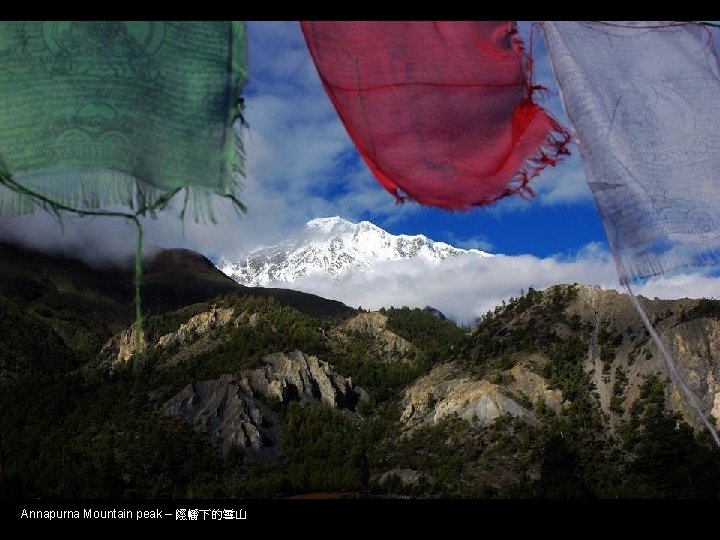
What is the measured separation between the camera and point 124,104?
2744 mm

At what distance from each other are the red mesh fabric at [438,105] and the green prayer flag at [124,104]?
0.47 m

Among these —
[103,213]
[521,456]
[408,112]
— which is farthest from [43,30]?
[521,456]

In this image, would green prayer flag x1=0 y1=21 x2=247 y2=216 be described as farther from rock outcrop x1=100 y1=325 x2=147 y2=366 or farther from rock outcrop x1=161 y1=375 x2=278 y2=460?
rock outcrop x1=100 y1=325 x2=147 y2=366

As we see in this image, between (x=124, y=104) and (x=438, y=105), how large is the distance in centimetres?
131

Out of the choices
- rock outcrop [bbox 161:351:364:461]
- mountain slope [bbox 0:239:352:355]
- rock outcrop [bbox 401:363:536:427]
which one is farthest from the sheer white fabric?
mountain slope [bbox 0:239:352:355]

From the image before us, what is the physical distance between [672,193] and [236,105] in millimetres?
1951

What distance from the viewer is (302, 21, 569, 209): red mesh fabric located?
9.46 ft

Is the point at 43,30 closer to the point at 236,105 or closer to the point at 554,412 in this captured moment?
the point at 236,105

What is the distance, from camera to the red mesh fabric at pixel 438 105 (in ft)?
9.46

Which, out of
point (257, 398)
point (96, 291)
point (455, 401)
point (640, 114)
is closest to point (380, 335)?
point (257, 398)

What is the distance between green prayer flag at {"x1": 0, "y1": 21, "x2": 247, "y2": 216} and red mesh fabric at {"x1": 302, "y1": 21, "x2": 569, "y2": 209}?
47cm

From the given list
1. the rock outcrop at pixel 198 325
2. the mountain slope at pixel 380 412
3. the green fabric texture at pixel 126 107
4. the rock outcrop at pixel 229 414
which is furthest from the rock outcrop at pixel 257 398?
the green fabric texture at pixel 126 107

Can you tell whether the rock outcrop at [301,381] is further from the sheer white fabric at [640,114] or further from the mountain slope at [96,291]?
the sheer white fabric at [640,114]

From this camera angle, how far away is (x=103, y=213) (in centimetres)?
265
